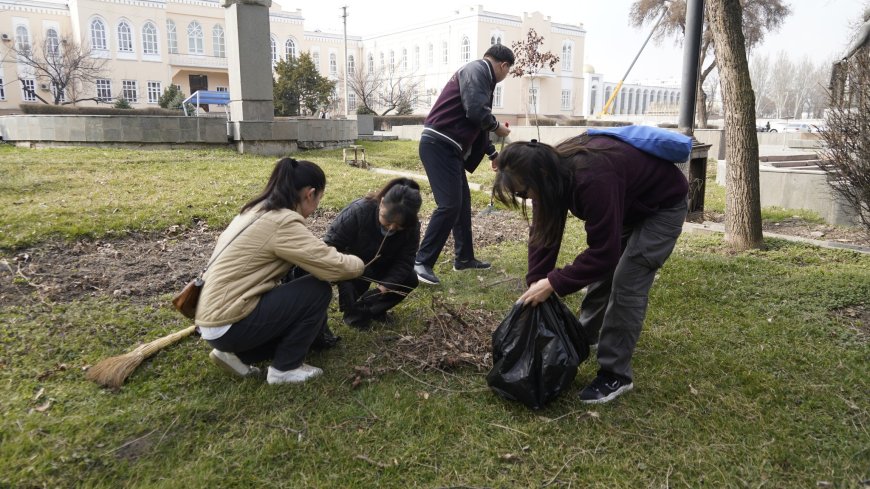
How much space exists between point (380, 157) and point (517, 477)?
39.2 ft

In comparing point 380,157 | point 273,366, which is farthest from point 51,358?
point 380,157

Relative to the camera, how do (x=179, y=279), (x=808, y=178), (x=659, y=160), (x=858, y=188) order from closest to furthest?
(x=659, y=160), (x=179, y=279), (x=858, y=188), (x=808, y=178)

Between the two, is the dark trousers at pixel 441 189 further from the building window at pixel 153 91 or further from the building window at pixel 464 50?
the building window at pixel 153 91

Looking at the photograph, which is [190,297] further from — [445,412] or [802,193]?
[802,193]

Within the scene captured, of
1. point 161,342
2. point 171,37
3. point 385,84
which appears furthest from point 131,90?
point 161,342

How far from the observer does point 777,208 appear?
8.41 meters

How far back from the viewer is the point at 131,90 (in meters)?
44.8

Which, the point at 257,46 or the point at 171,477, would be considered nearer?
the point at 171,477

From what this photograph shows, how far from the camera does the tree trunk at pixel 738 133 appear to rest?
5.84 m

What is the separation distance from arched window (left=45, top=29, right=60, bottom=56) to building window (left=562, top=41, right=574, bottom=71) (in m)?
39.0

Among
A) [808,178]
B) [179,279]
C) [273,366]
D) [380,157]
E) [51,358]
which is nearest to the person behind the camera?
[273,366]

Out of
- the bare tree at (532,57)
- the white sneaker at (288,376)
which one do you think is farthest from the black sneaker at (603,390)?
the bare tree at (532,57)

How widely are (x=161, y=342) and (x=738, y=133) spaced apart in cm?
535

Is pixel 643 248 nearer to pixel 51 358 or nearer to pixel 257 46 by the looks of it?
pixel 51 358
